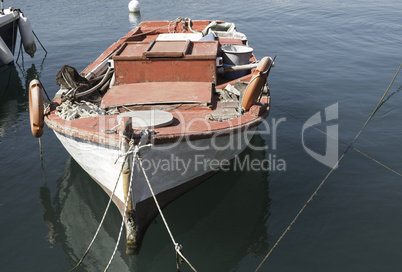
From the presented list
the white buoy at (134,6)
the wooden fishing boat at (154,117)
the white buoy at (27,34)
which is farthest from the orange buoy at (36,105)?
the white buoy at (134,6)

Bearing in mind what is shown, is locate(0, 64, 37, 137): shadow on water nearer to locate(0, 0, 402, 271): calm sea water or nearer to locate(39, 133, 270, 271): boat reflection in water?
locate(0, 0, 402, 271): calm sea water

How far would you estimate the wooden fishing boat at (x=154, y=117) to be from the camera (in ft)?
22.5

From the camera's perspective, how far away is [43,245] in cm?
764

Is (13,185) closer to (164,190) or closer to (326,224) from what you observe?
(164,190)

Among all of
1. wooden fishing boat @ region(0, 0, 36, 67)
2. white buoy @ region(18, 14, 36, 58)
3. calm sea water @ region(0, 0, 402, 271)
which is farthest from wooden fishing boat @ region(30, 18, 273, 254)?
white buoy @ region(18, 14, 36, 58)

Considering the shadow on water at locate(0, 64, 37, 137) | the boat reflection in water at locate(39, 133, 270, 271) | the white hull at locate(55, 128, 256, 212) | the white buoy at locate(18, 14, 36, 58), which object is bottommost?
the boat reflection in water at locate(39, 133, 270, 271)

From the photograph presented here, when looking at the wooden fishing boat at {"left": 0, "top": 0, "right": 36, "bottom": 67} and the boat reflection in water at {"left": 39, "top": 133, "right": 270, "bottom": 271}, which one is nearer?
the boat reflection in water at {"left": 39, "top": 133, "right": 270, "bottom": 271}

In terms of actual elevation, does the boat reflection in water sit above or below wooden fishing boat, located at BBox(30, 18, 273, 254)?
below

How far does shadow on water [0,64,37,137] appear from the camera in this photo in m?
13.3

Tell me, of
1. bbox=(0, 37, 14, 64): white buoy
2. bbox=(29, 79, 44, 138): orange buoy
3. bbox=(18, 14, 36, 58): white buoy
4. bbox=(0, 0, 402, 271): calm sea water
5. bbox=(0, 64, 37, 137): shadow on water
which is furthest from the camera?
bbox=(18, 14, 36, 58): white buoy

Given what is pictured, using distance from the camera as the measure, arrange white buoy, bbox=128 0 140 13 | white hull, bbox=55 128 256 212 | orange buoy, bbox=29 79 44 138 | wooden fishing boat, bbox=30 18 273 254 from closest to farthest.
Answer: wooden fishing boat, bbox=30 18 273 254 < white hull, bbox=55 128 256 212 < orange buoy, bbox=29 79 44 138 < white buoy, bbox=128 0 140 13

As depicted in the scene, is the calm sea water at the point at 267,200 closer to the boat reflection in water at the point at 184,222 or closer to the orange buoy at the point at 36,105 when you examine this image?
the boat reflection in water at the point at 184,222

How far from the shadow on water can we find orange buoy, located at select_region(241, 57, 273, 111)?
8.32m

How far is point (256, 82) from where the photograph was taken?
7461 mm
